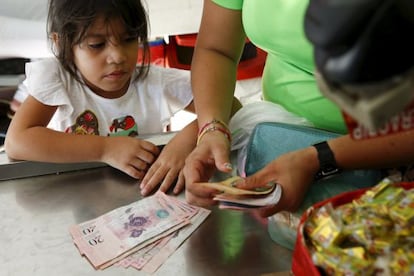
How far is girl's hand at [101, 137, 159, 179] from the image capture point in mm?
1099

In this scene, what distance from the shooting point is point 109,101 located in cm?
150

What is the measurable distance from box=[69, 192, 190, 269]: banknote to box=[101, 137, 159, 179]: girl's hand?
11cm

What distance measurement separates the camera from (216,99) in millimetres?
1155

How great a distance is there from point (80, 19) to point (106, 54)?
0.37 feet

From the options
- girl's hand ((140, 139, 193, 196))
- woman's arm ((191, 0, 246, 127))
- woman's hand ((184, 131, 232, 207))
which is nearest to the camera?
woman's hand ((184, 131, 232, 207))

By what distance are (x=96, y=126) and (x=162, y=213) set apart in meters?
0.59

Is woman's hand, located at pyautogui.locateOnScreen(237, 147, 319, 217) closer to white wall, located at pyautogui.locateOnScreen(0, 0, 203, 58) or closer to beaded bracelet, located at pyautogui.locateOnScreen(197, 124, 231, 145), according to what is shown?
beaded bracelet, located at pyautogui.locateOnScreen(197, 124, 231, 145)

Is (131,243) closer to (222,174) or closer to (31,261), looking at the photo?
(31,261)

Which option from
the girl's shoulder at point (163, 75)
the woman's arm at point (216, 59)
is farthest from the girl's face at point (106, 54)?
the woman's arm at point (216, 59)

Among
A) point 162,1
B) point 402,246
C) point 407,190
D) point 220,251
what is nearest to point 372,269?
point 402,246

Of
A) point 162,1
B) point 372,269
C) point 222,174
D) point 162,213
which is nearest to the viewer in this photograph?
point 372,269

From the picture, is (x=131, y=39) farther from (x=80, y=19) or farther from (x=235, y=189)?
(x=235, y=189)

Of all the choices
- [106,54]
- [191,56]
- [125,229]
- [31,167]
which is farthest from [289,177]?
[191,56]

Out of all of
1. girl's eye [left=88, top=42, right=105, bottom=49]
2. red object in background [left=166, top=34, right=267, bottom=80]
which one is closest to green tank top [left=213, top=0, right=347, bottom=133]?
girl's eye [left=88, top=42, right=105, bottom=49]
